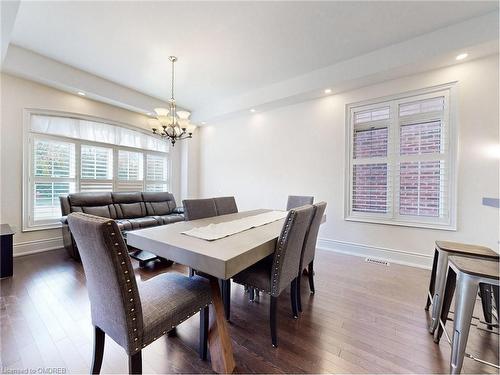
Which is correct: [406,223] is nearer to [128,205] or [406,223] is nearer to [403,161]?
[403,161]

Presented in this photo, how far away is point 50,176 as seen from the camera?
3.70m

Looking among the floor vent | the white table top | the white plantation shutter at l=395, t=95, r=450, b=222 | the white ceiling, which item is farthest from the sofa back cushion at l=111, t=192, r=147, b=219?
the white plantation shutter at l=395, t=95, r=450, b=222

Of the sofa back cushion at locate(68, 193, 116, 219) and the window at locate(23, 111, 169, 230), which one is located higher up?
the window at locate(23, 111, 169, 230)

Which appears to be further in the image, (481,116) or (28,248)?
(28,248)

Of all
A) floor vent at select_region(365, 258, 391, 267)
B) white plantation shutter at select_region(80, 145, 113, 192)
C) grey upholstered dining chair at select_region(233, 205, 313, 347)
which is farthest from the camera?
white plantation shutter at select_region(80, 145, 113, 192)

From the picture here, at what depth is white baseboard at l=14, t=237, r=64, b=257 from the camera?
3.33 m

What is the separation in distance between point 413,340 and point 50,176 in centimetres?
536

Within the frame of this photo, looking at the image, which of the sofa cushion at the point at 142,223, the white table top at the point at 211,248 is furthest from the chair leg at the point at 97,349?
the sofa cushion at the point at 142,223

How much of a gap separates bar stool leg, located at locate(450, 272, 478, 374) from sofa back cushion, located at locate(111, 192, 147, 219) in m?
4.66

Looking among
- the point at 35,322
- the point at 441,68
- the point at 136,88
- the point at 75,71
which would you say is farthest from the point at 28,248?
the point at 441,68

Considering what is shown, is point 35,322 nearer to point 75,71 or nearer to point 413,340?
point 413,340

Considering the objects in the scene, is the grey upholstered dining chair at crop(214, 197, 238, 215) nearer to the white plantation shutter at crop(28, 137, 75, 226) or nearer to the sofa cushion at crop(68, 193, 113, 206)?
the sofa cushion at crop(68, 193, 113, 206)

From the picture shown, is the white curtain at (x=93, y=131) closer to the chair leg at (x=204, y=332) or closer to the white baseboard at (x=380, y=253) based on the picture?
the chair leg at (x=204, y=332)

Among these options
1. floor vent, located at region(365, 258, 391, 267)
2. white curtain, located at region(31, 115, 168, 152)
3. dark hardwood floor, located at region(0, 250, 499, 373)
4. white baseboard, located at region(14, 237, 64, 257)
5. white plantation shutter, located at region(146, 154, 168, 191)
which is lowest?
dark hardwood floor, located at region(0, 250, 499, 373)
